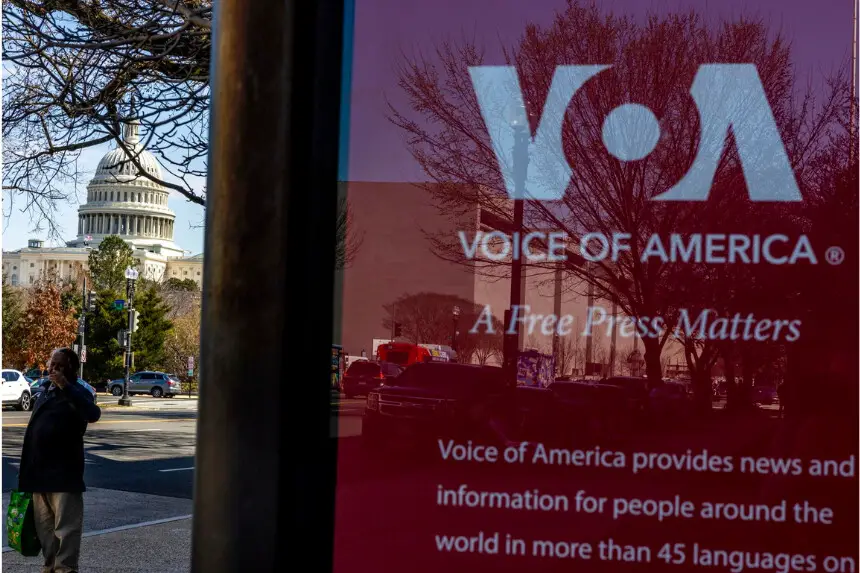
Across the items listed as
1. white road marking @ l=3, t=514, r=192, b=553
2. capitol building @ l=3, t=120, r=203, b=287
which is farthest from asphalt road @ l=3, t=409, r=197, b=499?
capitol building @ l=3, t=120, r=203, b=287

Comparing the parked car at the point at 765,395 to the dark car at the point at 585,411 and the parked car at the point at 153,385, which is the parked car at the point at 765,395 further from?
Result: the parked car at the point at 153,385

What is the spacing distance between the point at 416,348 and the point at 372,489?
33cm

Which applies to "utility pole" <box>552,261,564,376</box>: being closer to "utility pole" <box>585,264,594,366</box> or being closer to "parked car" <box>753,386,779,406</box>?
"utility pole" <box>585,264,594,366</box>

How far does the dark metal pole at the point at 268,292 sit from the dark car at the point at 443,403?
18 cm

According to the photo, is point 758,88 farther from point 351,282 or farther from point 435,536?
point 435,536

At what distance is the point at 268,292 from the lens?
241cm

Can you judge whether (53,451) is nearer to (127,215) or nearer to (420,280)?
(420,280)

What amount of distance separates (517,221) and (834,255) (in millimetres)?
681

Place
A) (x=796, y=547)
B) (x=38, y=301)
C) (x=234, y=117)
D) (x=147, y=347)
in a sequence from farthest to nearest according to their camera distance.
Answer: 1. (x=147, y=347)
2. (x=38, y=301)
3. (x=234, y=117)
4. (x=796, y=547)

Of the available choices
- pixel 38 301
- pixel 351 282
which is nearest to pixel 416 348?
pixel 351 282

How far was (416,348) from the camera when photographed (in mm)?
2414

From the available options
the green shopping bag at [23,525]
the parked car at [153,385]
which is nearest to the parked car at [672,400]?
the green shopping bag at [23,525]

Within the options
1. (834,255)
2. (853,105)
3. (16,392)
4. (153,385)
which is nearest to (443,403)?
(834,255)

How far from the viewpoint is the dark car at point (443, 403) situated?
2354 millimetres
